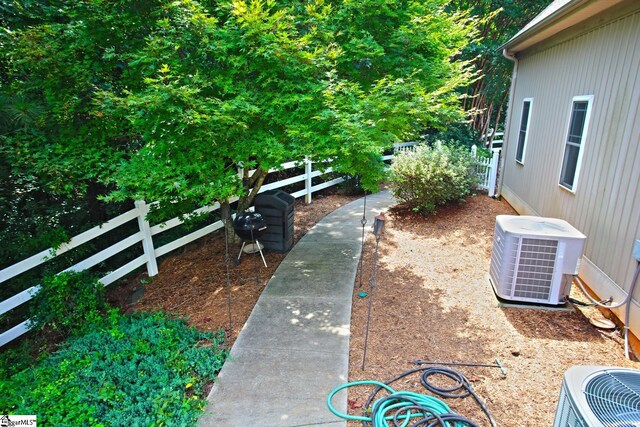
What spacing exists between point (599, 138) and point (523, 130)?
147 inches

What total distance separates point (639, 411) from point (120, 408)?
329 cm

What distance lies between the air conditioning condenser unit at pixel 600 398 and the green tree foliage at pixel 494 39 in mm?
12177

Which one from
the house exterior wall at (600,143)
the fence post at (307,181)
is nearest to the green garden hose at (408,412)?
the house exterior wall at (600,143)

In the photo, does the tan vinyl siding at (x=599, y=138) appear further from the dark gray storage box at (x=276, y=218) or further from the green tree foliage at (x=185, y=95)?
the dark gray storage box at (x=276, y=218)

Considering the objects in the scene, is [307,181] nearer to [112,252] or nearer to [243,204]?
[243,204]

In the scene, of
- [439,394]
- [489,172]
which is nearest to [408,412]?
[439,394]

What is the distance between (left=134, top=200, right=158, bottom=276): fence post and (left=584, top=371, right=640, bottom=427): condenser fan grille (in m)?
5.18

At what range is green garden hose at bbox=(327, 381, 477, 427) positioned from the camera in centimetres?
271

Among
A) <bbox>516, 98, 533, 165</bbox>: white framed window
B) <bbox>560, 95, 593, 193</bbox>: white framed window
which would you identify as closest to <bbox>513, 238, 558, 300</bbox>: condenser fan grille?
<bbox>560, 95, 593, 193</bbox>: white framed window

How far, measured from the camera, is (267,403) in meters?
2.94

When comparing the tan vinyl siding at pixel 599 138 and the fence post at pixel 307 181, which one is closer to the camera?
the tan vinyl siding at pixel 599 138

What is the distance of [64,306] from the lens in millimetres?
4117

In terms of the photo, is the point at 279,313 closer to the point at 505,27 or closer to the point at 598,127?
the point at 598,127

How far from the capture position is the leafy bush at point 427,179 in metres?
7.28
